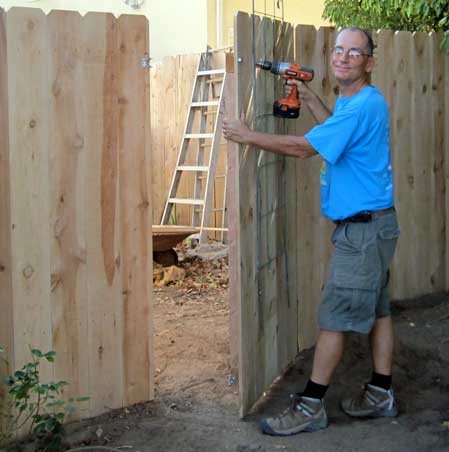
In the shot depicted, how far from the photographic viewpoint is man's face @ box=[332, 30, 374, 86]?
4699mm

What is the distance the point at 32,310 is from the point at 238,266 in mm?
1124

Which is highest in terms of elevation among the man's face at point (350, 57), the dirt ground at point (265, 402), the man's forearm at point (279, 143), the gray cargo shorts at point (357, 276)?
the man's face at point (350, 57)

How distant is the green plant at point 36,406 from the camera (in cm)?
419

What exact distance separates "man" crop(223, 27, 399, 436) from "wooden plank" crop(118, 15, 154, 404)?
21.8 inches

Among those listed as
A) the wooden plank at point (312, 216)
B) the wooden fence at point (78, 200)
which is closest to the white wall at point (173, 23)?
the wooden plank at point (312, 216)

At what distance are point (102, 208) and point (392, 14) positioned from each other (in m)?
4.88

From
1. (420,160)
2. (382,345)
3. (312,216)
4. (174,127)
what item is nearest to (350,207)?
(382,345)

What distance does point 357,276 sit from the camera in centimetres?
475

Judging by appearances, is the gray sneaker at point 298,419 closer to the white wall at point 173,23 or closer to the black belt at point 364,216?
the black belt at point 364,216

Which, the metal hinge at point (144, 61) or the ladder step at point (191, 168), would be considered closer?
the metal hinge at point (144, 61)

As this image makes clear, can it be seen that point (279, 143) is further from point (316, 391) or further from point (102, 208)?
point (316, 391)

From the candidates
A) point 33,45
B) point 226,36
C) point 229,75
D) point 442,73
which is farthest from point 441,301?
point 226,36

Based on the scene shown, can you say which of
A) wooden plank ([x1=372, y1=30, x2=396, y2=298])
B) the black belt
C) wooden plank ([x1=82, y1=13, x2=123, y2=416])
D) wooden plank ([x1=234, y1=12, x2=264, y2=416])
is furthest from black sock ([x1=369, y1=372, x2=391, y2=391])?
wooden plank ([x1=372, y1=30, x2=396, y2=298])

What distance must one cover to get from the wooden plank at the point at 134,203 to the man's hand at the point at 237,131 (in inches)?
21.4
